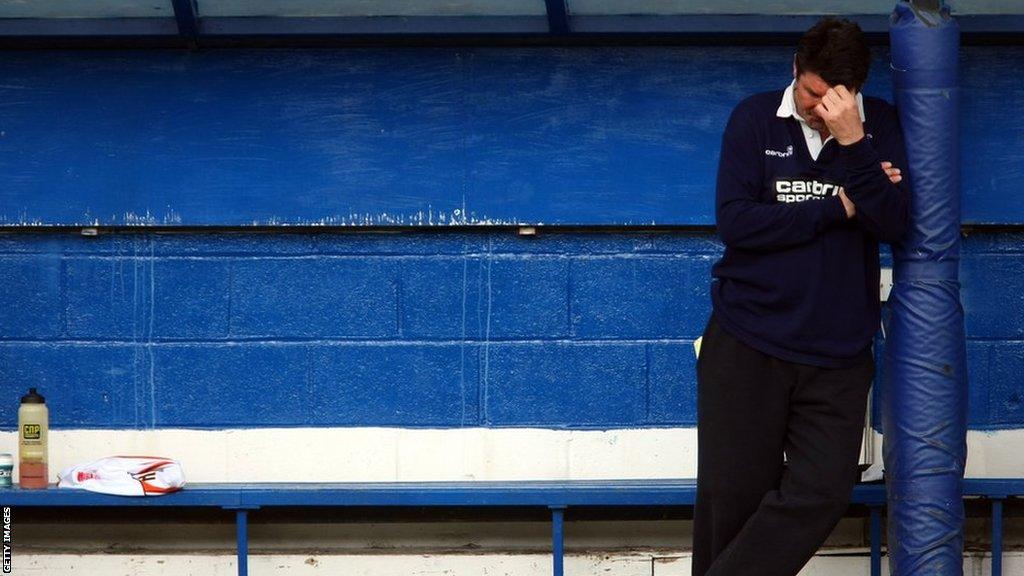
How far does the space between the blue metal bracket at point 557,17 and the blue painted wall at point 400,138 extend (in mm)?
182

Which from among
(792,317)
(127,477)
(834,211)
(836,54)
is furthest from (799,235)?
(127,477)

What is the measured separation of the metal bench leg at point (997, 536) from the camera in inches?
190

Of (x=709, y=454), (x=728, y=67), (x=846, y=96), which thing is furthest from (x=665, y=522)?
(x=846, y=96)

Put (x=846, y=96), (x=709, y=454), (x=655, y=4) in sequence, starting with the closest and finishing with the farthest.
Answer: (x=846, y=96) → (x=709, y=454) → (x=655, y=4)

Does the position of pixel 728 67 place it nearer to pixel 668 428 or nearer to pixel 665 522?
pixel 668 428

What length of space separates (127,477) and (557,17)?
2.21 meters

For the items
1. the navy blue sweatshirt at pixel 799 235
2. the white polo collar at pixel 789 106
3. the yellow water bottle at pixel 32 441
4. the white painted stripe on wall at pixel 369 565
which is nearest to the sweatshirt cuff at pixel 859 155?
the navy blue sweatshirt at pixel 799 235

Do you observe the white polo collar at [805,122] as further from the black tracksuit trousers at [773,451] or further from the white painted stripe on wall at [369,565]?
the white painted stripe on wall at [369,565]

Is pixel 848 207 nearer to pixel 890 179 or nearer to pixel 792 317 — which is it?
pixel 890 179

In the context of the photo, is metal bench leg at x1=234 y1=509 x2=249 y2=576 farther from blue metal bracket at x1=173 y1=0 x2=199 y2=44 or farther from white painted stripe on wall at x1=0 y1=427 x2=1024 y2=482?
blue metal bracket at x1=173 y1=0 x2=199 y2=44

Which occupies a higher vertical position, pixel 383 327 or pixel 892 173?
pixel 892 173

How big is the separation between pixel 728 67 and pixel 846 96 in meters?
1.48

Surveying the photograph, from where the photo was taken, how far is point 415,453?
529 cm

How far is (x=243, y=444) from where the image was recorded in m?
5.28
